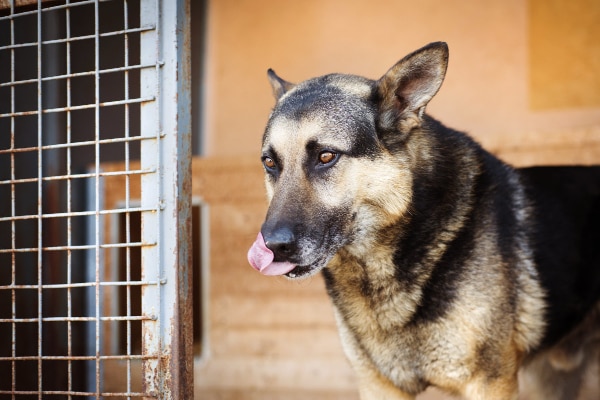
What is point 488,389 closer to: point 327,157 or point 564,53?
point 327,157

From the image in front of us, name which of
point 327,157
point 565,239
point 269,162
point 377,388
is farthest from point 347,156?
point 565,239

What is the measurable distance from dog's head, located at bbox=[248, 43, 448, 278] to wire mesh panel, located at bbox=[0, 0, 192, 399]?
1.54 feet

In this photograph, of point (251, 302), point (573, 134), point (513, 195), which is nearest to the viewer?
point (513, 195)

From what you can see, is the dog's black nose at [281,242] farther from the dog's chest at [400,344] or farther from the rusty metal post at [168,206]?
the dog's chest at [400,344]

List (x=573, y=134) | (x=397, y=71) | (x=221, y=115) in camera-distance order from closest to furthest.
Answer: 1. (x=397, y=71)
2. (x=573, y=134)
3. (x=221, y=115)

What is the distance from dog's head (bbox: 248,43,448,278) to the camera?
276 centimetres

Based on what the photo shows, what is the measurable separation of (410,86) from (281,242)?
901mm

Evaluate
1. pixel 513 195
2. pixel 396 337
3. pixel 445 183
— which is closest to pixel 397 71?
pixel 445 183

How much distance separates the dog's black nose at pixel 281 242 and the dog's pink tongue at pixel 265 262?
20 mm

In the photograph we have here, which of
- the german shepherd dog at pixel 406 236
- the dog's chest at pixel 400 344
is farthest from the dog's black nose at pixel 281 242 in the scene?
the dog's chest at pixel 400 344

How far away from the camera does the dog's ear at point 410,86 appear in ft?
9.37

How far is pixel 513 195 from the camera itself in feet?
11.0

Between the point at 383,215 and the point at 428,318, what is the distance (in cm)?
48

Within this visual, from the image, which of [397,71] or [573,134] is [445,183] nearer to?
[397,71]
